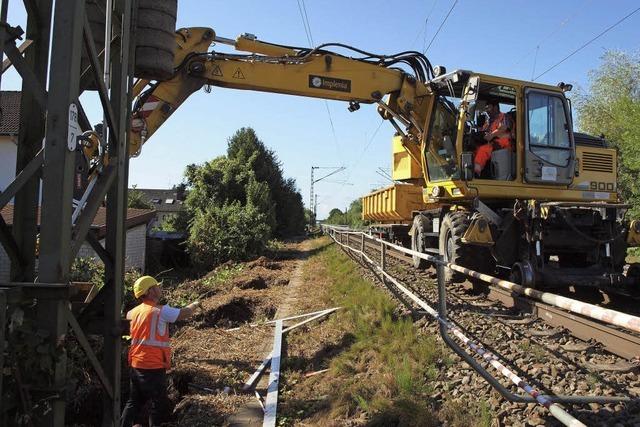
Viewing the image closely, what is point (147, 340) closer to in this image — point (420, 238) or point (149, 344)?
point (149, 344)

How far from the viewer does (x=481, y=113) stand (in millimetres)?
9734

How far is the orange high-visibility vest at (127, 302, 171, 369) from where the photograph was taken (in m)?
4.95

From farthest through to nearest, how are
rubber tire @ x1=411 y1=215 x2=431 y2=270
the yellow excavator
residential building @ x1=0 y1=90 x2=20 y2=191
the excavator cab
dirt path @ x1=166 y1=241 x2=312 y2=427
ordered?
1. residential building @ x1=0 y1=90 x2=20 y2=191
2. rubber tire @ x1=411 y1=215 x2=431 y2=270
3. the excavator cab
4. the yellow excavator
5. dirt path @ x1=166 y1=241 x2=312 y2=427

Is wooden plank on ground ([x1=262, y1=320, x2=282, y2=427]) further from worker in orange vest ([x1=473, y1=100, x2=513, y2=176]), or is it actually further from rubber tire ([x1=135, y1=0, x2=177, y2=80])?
worker in orange vest ([x1=473, y1=100, x2=513, y2=176])

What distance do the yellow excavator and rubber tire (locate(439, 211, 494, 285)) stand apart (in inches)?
0.8

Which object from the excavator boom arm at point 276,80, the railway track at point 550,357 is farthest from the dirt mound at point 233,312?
the railway track at point 550,357

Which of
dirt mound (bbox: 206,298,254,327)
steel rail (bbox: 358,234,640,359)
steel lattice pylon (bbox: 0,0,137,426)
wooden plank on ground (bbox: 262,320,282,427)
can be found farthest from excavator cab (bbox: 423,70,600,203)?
steel lattice pylon (bbox: 0,0,137,426)

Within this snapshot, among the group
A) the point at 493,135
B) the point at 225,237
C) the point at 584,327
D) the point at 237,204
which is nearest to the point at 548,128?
the point at 493,135

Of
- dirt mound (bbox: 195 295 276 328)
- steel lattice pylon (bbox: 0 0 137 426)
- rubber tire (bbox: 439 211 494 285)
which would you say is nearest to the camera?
steel lattice pylon (bbox: 0 0 137 426)

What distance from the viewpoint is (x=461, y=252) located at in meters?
8.59

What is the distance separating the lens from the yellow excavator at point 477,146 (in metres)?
7.89

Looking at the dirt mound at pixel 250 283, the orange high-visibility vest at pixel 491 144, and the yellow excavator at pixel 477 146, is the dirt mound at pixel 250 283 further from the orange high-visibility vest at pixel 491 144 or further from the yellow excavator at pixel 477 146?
the orange high-visibility vest at pixel 491 144

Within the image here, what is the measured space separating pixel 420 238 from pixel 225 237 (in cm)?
1136

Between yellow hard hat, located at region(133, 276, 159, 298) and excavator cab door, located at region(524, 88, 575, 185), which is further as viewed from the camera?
excavator cab door, located at region(524, 88, 575, 185)
